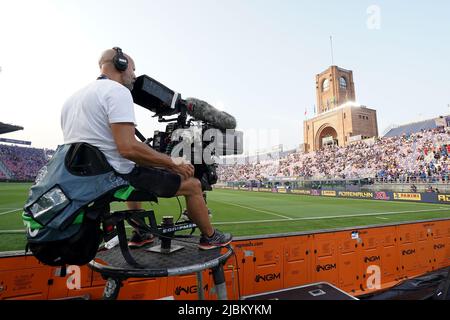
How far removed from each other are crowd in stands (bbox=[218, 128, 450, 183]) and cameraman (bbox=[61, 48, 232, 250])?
16.2 meters

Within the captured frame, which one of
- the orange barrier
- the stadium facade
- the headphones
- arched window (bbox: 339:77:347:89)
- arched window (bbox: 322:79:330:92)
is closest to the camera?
the headphones

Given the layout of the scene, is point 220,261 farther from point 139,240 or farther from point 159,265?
point 139,240

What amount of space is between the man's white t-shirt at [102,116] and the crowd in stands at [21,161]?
5906 cm

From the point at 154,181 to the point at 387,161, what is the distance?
35094mm

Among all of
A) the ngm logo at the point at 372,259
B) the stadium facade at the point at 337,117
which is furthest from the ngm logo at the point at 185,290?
the stadium facade at the point at 337,117

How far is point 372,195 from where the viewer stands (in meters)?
21.2

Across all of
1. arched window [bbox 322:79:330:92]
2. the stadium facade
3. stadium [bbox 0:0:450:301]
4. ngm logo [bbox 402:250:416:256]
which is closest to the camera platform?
stadium [bbox 0:0:450:301]

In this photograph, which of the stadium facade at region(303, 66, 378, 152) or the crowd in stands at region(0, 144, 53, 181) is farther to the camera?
the crowd in stands at region(0, 144, 53, 181)

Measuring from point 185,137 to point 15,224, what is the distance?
319 inches

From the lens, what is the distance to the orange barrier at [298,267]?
273cm

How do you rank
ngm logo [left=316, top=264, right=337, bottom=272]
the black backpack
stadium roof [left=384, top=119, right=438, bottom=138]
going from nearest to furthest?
the black backpack → ngm logo [left=316, top=264, right=337, bottom=272] → stadium roof [left=384, top=119, right=438, bottom=138]

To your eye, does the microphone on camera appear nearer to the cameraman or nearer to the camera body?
the camera body

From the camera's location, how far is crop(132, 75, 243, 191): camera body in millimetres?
1912

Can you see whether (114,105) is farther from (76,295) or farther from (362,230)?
(362,230)
